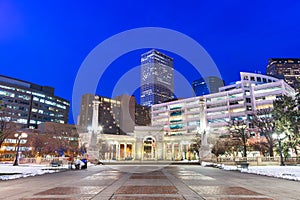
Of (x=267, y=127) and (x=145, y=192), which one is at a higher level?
(x=267, y=127)

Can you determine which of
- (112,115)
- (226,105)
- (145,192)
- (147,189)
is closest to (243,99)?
(226,105)

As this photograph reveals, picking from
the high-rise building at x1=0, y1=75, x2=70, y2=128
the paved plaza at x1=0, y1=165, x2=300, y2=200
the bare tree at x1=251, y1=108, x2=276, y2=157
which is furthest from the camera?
the high-rise building at x1=0, y1=75, x2=70, y2=128

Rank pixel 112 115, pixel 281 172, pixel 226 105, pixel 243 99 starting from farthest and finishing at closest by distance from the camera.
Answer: pixel 112 115 → pixel 226 105 → pixel 243 99 → pixel 281 172

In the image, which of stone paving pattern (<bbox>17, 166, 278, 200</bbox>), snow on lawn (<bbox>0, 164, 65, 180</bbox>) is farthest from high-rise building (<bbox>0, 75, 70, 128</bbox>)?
stone paving pattern (<bbox>17, 166, 278, 200</bbox>)

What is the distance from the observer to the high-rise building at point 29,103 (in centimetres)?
11488

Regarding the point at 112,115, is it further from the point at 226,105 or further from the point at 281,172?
the point at 281,172

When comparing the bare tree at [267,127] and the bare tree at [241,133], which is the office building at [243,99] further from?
the bare tree at [267,127]

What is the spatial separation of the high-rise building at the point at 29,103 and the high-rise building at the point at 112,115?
1757 centimetres

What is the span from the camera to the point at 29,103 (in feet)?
409

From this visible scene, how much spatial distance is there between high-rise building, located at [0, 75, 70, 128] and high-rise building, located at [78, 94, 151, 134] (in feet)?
57.7

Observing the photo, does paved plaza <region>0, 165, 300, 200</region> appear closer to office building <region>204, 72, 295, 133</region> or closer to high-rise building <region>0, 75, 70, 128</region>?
office building <region>204, 72, 295, 133</region>

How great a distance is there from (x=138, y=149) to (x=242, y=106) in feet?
178

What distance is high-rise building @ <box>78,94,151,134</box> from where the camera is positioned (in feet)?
486

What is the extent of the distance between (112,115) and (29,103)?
5250 cm
